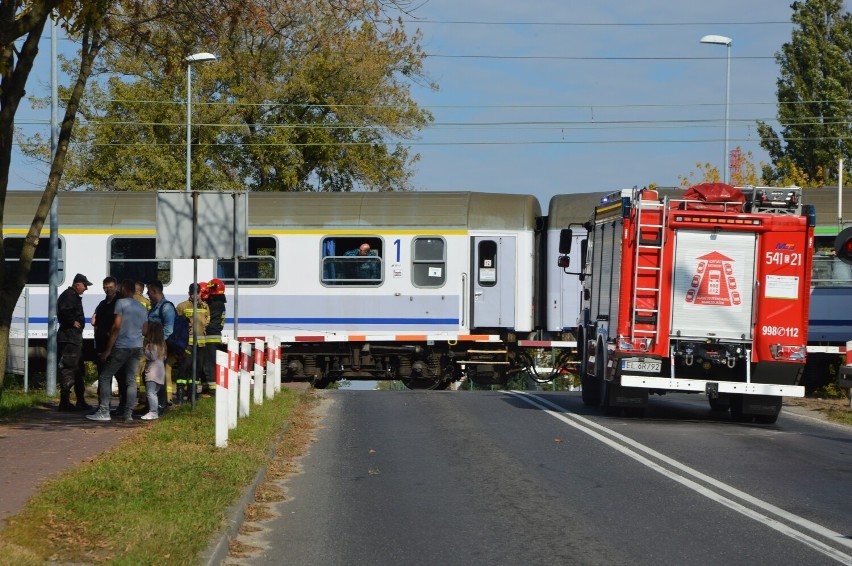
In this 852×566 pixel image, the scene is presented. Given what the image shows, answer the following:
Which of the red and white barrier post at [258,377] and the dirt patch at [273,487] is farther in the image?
the red and white barrier post at [258,377]

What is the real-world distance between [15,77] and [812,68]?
40786 mm

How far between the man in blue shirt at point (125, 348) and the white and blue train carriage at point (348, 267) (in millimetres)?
10338

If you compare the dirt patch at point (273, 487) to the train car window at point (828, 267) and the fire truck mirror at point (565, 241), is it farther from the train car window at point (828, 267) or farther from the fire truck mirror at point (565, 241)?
the train car window at point (828, 267)

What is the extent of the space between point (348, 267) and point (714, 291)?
1084 cm

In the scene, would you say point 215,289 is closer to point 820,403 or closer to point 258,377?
point 258,377

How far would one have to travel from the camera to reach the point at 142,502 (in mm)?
9734

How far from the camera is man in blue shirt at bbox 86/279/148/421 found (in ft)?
53.7

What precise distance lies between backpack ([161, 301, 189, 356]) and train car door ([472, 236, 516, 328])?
31.7ft

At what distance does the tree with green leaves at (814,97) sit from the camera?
1959 inches

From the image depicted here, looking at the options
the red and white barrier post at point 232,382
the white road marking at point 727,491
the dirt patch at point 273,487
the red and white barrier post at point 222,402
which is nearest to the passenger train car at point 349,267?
the dirt patch at point 273,487

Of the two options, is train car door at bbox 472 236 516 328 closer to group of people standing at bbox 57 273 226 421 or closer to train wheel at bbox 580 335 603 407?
train wheel at bbox 580 335 603 407

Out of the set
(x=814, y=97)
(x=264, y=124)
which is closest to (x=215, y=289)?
(x=264, y=124)

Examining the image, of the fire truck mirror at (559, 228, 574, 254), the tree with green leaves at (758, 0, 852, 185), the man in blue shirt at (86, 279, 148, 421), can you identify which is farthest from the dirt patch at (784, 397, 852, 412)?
the tree with green leaves at (758, 0, 852, 185)

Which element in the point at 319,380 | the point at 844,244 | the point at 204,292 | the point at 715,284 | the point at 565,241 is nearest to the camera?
the point at 844,244
